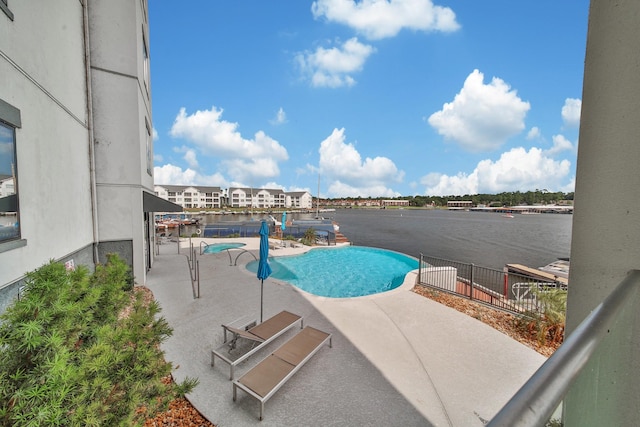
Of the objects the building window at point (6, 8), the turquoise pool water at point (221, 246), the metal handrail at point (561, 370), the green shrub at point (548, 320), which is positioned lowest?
the turquoise pool water at point (221, 246)

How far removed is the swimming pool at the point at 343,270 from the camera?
12430mm

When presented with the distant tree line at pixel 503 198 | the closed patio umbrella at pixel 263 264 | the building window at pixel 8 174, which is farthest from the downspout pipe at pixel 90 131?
the distant tree line at pixel 503 198

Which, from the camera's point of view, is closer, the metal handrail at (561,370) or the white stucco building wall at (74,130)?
the metal handrail at (561,370)

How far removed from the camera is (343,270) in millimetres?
15312

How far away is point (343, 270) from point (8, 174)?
44.1 feet

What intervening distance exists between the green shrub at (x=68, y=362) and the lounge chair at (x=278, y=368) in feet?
5.07

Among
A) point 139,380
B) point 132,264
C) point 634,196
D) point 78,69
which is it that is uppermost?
point 78,69

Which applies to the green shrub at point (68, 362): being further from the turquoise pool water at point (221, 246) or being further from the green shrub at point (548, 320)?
the turquoise pool water at point (221, 246)

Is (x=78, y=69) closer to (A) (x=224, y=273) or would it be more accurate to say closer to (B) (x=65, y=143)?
(B) (x=65, y=143)

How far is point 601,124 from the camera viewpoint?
4.24ft

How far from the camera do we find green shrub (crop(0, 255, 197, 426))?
61.6 inches

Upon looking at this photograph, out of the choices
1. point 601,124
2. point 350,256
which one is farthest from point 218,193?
point 601,124

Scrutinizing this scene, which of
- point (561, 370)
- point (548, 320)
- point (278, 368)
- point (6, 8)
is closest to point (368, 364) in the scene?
point (278, 368)

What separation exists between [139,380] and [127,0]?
1083cm
